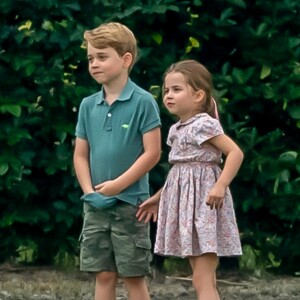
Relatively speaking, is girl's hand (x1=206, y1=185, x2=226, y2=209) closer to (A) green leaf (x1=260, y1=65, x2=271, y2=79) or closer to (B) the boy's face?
(B) the boy's face

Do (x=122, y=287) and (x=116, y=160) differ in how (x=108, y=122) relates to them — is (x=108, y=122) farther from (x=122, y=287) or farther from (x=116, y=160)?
(x=122, y=287)

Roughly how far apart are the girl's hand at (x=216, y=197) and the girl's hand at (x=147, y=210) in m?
0.37

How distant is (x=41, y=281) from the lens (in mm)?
8266

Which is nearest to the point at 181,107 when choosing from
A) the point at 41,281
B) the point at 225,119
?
the point at 225,119

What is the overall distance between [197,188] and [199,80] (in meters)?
0.55

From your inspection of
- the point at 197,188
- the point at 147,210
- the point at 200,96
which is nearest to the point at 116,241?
the point at 147,210

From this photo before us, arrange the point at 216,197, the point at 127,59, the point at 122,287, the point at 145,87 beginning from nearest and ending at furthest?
the point at 216,197
the point at 127,59
the point at 145,87
the point at 122,287

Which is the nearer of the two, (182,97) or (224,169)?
(224,169)

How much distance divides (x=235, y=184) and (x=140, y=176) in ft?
6.29

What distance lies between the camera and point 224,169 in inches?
246

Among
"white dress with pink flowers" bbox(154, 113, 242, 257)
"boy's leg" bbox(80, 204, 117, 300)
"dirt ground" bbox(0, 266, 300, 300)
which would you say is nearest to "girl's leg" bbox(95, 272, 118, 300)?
"boy's leg" bbox(80, 204, 117, 300)

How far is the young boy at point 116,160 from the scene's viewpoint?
6.40 meters

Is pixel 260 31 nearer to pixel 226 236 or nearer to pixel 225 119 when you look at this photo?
pixel 225 119

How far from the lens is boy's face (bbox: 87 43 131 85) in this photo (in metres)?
6.44
